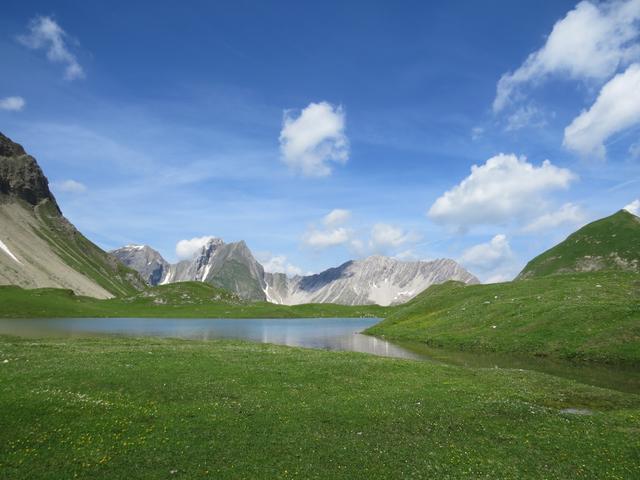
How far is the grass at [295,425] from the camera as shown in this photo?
1941cm

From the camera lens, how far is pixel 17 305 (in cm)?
17612

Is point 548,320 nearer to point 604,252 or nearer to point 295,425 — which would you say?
point 295,425

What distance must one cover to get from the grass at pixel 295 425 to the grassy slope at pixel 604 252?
166m

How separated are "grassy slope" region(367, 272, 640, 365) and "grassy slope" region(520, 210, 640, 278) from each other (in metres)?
94.1

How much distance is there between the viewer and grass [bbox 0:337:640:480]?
1941cm

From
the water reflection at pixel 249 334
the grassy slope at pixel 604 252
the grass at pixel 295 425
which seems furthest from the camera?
the grassy slope at pixel 604 252

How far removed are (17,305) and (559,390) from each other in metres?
203

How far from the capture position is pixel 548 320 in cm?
6556

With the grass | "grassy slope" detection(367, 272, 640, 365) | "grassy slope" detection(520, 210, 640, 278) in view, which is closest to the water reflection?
"grassy slope" detection(367, 272, 640, 365)

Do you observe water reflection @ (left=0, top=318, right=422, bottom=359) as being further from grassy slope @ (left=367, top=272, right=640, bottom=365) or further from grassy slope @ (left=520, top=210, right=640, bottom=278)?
grassy slope @ (left=520, top=210, right=640, bottom=278)

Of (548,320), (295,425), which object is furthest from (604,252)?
(295,425)

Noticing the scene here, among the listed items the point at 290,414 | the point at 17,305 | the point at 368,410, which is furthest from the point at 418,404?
the point at 17,305

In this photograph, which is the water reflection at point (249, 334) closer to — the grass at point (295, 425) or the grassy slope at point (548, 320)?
the grassy slope at point (548, 320)

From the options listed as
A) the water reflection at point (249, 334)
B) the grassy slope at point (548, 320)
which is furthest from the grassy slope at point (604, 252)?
the water reflection at point (249, 334)
